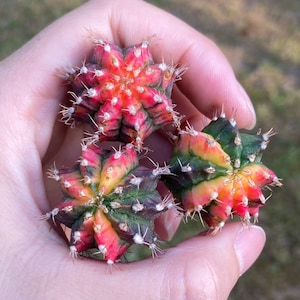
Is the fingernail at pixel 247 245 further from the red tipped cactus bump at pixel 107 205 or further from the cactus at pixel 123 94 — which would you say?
the cactus at pixel 123 94

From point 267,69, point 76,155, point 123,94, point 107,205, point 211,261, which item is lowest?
point 267,69

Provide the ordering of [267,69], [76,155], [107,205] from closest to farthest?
[107,205] → [76,155] → [267,69]

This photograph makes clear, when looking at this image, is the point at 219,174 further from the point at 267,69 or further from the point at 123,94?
the point at 267,69

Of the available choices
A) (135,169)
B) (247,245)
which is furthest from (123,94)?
(247,245)

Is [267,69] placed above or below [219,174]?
below

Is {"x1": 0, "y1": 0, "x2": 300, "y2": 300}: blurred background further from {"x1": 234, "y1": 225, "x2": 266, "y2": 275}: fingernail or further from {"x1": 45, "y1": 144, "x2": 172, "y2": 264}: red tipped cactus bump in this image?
{"x1": 45, "y1": 144, "x2": 172, "y2": 264}: red tipped cactus bump

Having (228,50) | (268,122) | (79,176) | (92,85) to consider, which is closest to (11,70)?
(92,85)
